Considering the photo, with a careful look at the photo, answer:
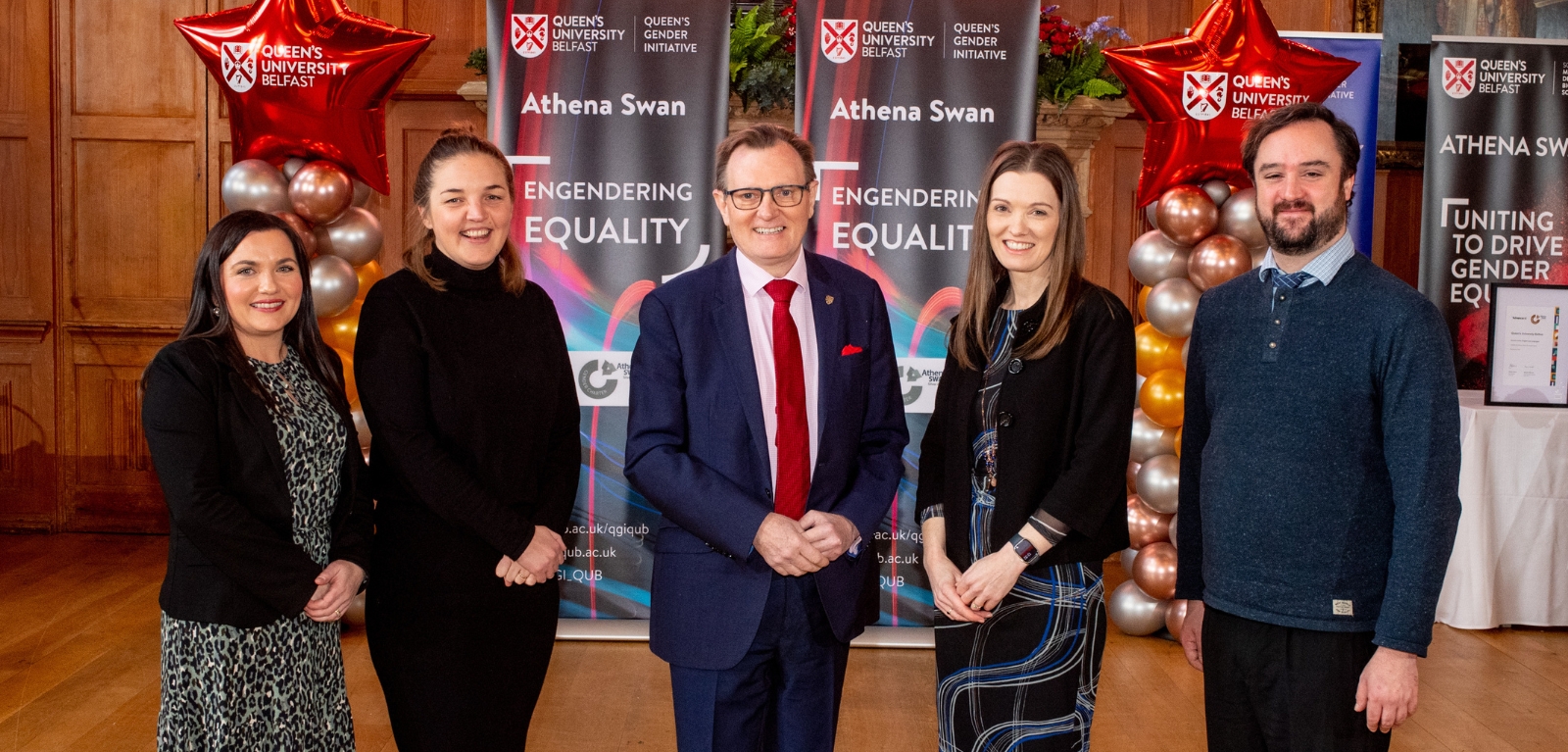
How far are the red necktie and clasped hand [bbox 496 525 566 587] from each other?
1.47 ft

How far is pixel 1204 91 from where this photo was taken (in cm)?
420

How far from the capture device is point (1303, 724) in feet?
6.08

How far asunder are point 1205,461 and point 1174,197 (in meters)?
2.46

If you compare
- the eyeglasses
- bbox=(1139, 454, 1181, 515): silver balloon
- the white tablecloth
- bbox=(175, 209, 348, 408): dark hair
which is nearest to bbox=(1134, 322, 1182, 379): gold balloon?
bbox=(1139, 454, 1181, 515): silver balloon

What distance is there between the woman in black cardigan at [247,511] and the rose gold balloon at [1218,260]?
121 inches

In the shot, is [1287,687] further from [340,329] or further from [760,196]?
[340,329]

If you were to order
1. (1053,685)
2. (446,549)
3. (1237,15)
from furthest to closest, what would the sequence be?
(1237,15) < (446,549) < (1053,685)

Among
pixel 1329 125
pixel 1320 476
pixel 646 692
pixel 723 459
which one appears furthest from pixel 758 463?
pixel 646 692

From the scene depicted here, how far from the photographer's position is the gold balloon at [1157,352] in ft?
14.4

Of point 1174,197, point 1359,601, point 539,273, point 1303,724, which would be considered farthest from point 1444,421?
point 539,273

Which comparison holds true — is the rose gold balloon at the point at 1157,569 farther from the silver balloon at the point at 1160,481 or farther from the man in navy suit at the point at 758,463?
the man in navy suit at the point at 758,463

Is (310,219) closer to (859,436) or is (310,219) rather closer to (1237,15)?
(859,436)

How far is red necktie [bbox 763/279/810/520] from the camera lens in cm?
206

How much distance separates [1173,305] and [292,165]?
10.5ft
